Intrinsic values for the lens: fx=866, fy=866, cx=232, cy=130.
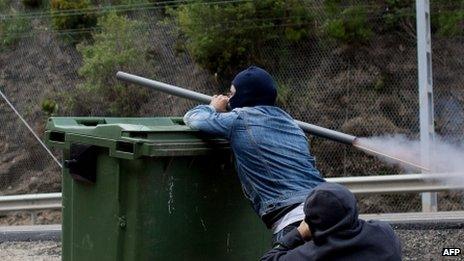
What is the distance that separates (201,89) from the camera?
1617 centimetres

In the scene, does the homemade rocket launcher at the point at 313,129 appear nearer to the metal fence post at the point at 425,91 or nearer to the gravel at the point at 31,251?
the gravel at the point at 31,251

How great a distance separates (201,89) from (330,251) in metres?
12.2

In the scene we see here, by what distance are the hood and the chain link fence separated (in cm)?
779

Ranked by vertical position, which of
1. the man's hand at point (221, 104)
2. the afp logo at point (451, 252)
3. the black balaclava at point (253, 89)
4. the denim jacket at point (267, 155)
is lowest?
the afp logo at point (451, 252)

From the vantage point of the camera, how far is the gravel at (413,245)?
Answer: 8.00 meters

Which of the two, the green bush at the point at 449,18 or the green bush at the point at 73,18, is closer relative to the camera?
the green bush at the point at 449,18

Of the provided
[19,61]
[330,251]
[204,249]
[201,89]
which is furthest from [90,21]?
[330,251]

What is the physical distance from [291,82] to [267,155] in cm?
1037

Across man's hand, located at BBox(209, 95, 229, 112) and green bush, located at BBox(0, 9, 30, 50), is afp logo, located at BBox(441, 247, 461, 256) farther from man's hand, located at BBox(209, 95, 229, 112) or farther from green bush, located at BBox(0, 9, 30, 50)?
green bush, located at BBox(0, 9, 30, 50)

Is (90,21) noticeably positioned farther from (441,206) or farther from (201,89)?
(441,206)

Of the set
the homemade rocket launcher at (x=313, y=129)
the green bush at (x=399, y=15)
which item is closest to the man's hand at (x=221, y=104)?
the homemade rocket launcher at (x=313, y=129)

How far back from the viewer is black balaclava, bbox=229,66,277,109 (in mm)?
5215

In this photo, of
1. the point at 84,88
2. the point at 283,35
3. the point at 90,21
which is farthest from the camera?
the point at 90,21

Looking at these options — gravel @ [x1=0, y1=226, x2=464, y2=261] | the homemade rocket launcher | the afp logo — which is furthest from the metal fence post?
the homemade rocket launcher
